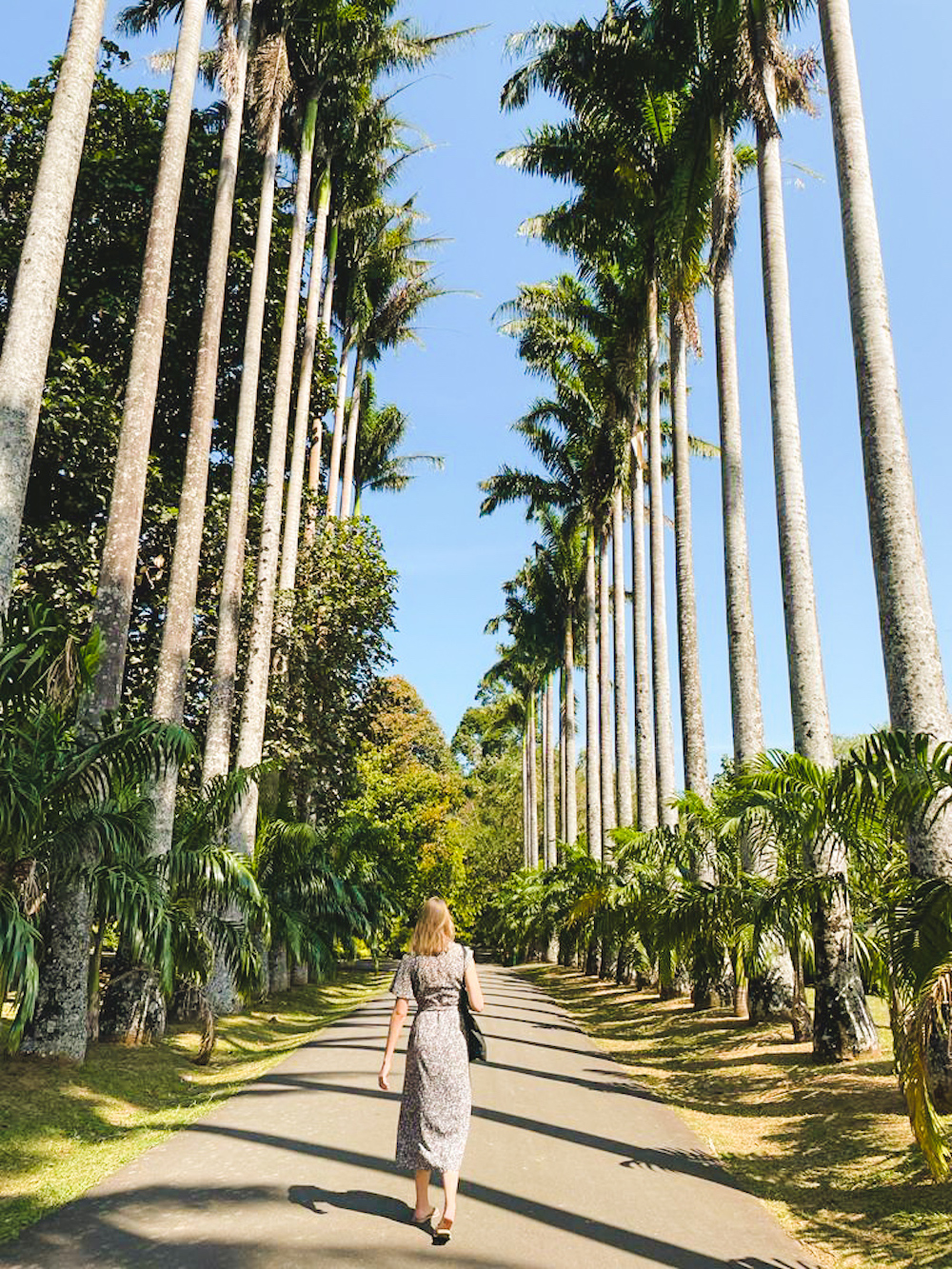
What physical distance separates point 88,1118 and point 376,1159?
278 cm

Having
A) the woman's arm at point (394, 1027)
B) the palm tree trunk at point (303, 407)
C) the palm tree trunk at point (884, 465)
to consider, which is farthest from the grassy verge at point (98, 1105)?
the palm tree trunk at point (303, 407)

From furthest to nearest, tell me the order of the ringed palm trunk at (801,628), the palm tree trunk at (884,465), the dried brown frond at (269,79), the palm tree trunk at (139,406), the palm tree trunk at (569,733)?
the palm tree trunk at (569,733) → the dried brown frond at (269,79) → the palm tree trunk at (139,406) → the ringed palm trunk at (801,628) → the palm tree trunk at (884,465)

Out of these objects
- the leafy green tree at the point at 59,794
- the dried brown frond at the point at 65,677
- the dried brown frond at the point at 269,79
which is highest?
the dried brown frond at the point at 269,79

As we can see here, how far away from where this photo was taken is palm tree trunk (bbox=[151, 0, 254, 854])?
11.9 meters

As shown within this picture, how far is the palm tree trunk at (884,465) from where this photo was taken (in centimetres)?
713

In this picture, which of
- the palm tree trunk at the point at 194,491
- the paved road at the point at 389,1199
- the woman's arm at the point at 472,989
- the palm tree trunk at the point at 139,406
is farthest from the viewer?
the palm tree trunk at the point at 194,491

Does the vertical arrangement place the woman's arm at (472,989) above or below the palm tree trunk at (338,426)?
below

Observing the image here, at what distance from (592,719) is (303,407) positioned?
1740 cm

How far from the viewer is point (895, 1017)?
6012 mm

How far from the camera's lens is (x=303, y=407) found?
68.6 feet

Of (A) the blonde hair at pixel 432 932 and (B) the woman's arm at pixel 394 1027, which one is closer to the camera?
(B) the woman's arm at pixel 394 1027

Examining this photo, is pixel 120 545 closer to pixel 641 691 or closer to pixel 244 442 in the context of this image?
pixel 244 442

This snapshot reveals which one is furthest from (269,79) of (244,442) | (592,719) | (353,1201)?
(592,719)

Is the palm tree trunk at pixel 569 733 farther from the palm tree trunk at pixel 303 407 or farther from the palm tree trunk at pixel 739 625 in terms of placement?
the palm tree trunk at pixel 739 625
